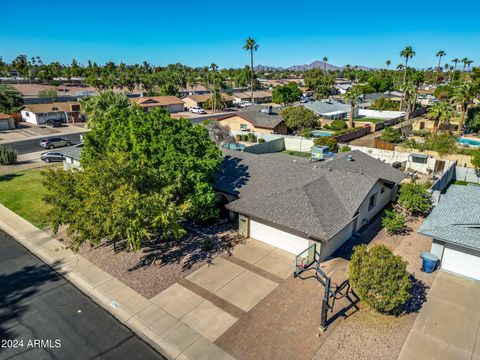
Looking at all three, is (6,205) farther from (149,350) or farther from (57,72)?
(57,72)

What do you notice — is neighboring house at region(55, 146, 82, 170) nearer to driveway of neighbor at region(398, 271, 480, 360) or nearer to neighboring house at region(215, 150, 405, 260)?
neighboring house at region(215, 150, 405, 260)

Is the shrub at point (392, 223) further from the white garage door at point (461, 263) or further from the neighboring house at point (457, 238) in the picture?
the white garage door at point (461, 263)

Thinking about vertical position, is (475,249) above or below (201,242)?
above

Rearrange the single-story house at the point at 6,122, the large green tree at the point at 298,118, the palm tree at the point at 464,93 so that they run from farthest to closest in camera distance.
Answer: the single-story house at the point at 6,122 → the large green tree at the point at 298,118 → the palm tree at the point at 464,93

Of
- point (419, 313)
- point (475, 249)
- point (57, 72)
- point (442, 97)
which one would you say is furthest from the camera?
point (57, 72)

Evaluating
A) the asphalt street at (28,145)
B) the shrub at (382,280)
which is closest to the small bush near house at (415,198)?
the shrub at (382,280)

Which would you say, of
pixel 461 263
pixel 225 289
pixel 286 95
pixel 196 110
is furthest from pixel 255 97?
pixel 225 289

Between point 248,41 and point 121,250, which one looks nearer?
point 121,250

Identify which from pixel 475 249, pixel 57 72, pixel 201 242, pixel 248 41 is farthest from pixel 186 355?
pixel 57 72
